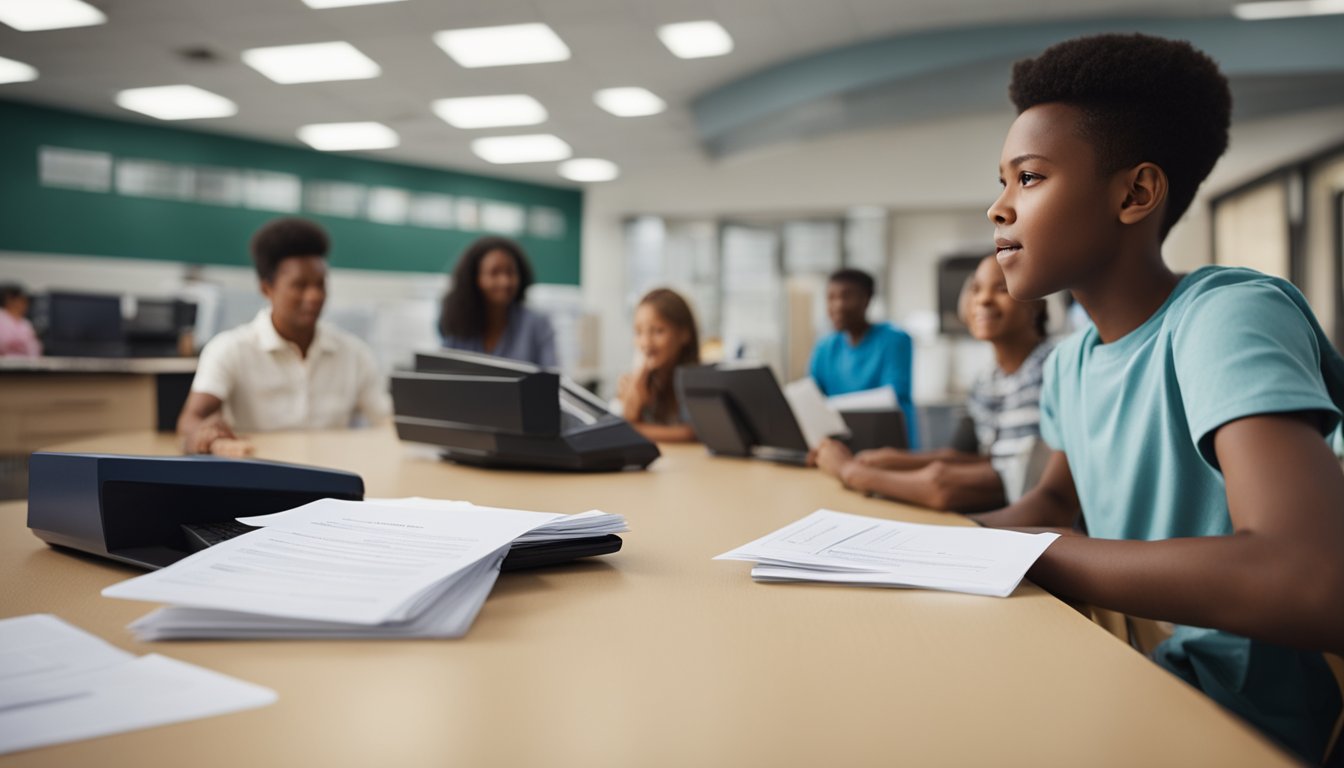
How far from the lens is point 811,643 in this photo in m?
0.65

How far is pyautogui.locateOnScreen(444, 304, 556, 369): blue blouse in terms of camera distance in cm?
363

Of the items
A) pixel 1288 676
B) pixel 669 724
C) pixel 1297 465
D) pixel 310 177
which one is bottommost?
pixel 1288 676

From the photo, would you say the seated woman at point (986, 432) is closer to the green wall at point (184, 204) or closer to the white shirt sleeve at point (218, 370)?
the white shirt sleeve at point (218, 370)

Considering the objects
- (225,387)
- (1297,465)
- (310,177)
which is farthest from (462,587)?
(310,177)

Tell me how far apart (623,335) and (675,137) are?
9.51 feet

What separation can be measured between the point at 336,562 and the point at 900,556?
A: 0.52 m

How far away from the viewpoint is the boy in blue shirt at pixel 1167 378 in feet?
2.38

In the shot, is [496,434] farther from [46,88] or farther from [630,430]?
[46,88]

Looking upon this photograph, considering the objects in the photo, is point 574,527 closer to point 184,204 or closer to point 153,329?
point 153,329

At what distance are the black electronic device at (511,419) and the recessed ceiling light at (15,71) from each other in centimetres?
704

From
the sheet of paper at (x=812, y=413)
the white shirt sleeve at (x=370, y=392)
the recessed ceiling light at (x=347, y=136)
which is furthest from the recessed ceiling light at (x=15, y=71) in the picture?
the sheet of paper at (x=812, y=413)

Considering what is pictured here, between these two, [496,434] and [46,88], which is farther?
[46,88]

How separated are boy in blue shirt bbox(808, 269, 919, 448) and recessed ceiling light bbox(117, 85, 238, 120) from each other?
6.00 m

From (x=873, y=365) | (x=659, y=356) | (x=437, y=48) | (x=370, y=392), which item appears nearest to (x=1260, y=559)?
(x=659, y=356)
